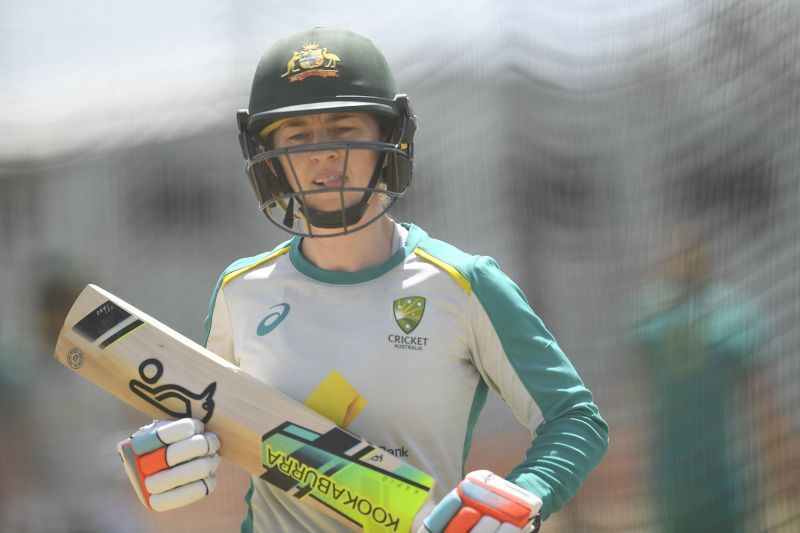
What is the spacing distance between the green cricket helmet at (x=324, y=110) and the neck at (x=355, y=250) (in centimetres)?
2

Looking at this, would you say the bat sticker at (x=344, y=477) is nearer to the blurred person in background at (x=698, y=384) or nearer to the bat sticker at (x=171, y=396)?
the bat sticker at (x=171, y=396)

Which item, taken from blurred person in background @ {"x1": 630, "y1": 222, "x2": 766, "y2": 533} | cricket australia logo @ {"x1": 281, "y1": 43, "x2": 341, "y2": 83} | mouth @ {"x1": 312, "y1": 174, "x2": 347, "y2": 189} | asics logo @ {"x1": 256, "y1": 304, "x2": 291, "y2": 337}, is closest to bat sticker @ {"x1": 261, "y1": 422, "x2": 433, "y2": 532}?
asics logo @ {"x1": 256, "y1": 304, "x2": 291, "y2": 337}

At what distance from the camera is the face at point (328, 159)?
76.9 inches

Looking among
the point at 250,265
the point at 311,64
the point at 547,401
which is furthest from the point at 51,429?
the point at 547,401

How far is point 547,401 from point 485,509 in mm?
315

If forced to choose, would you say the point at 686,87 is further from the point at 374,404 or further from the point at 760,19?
the point at 374,404

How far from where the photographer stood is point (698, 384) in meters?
3.16

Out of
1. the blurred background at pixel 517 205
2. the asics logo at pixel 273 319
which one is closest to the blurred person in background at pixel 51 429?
the blurred background at pixel 517 205

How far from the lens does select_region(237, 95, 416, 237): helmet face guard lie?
1931 mm

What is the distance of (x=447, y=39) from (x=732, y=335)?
133 cm

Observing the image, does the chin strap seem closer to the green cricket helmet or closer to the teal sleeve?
the green cricket helmet

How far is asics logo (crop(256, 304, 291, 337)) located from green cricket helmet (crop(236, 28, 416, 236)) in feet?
0.53

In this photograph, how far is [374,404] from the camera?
1.91 m

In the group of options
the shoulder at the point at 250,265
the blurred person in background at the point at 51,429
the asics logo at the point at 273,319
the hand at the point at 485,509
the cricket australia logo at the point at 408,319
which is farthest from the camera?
the blurred person in background at the point at 51,429
